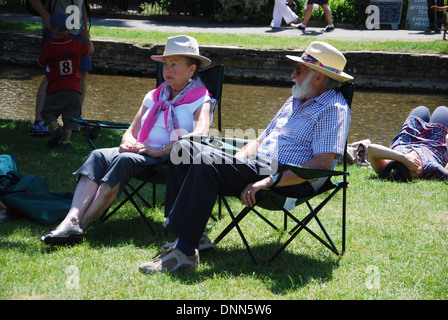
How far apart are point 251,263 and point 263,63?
9.74 metres

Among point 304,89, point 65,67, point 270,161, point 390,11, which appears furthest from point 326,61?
point 390,11

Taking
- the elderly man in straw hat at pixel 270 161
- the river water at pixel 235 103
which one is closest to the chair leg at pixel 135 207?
the elderly man in straw hat at pixel 270 161

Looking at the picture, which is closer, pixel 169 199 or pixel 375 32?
pixel 169 199

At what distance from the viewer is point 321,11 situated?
16.7m

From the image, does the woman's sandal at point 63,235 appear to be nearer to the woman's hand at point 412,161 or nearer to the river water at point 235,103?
the woman's hand at point 412,161

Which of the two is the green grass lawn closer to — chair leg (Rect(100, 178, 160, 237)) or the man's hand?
chair leg (Rect(100, 178, 160, 237))

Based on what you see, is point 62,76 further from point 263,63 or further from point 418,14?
point 418,14

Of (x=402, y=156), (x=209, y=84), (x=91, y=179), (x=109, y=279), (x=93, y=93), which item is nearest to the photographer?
(x=109, y=279)

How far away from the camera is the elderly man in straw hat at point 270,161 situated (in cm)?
340

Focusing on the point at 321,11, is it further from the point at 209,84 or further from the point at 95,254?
the point at 95,254

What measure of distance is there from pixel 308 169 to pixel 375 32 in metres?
13.3

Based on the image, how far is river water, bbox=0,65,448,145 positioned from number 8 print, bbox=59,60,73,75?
247 cm

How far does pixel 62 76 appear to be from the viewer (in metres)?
6.43

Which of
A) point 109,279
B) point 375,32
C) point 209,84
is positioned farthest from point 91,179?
point 375,32
